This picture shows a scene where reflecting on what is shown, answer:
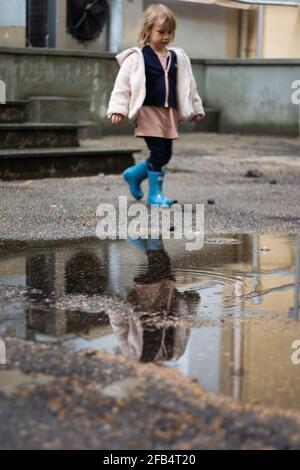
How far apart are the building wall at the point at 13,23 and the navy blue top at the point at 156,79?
4868mm

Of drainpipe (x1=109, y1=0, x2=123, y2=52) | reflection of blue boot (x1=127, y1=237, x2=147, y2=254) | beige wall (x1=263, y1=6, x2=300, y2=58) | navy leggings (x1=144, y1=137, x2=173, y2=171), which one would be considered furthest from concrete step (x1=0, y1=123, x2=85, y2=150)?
beige wall (x1=263, y1=6, x2=300, y2=58)

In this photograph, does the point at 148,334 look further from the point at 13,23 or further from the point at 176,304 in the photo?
the point at 13,23

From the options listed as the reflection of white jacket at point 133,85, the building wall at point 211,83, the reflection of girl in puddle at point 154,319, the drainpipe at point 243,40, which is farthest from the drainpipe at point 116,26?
the reflection of girl in puddle at point 154,319

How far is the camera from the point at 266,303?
372 cm

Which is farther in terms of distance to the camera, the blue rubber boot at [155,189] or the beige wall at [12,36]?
the beige wall at [12,36]

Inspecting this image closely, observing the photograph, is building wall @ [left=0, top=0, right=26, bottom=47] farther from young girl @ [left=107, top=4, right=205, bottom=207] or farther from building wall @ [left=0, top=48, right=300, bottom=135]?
young girl @ [left=107, top=4, right=205, bottom=207]

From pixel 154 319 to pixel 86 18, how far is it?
9.01 metres

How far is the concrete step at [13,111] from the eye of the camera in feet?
29.2

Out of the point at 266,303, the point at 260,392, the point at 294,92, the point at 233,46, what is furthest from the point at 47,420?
the point at 233,46

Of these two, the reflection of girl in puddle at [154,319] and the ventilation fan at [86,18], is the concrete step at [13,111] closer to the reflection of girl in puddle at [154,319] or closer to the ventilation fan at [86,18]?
the ventilation fan at [86,18]

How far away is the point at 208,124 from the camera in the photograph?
44.8 ft

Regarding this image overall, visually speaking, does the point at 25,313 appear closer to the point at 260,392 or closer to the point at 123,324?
the point at 123,324

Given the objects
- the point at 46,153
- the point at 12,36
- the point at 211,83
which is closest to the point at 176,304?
the point at 46,153

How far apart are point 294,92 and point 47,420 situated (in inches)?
443
